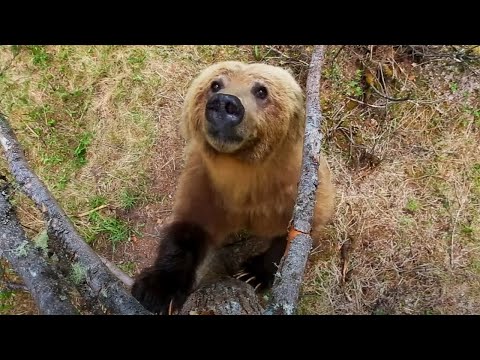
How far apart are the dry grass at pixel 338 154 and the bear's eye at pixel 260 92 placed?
1.64 metres

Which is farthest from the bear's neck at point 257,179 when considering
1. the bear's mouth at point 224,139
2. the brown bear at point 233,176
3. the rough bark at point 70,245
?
the rough bark at point 70,245

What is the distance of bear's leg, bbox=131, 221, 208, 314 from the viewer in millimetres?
3602

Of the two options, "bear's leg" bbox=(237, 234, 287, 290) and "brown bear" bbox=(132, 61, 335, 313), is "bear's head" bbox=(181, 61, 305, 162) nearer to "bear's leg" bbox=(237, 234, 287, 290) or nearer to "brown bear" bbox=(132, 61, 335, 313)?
"brown bear" bbox=(132, 61, 335, 313)

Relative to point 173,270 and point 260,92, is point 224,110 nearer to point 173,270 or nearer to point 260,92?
point 260,92

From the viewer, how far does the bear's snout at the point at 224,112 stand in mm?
3285

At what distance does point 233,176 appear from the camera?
3.80m

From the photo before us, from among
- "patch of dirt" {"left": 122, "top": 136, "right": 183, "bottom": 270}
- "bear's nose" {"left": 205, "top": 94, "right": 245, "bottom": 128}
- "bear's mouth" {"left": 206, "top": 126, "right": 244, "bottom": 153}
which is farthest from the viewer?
"patch of dirt" {"left": 122, "top": 136, "right": 183, "bottom": 270}

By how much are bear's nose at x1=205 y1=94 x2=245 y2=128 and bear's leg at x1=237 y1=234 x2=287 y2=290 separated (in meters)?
1.13

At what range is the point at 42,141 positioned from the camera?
5.36 m

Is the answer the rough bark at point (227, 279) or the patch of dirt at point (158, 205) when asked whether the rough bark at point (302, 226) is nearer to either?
the rough bark at point (227, 279)

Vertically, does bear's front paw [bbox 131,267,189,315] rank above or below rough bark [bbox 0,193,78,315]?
below

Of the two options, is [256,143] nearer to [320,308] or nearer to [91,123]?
[320,308]

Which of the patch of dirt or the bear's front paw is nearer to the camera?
the bear's front paw

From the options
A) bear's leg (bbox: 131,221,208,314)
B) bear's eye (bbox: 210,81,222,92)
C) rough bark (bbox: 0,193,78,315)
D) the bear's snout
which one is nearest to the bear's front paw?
bear's leg (bbox: 131,221,208,314)
